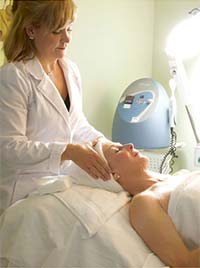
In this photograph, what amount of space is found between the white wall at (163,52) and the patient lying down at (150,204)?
93cm

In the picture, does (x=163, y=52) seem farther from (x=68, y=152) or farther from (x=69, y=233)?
(x=69, y=233)

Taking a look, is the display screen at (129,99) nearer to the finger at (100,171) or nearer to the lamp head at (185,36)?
the lamp head at (185,36)

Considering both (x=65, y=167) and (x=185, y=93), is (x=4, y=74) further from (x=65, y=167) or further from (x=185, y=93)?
(x=185, y=93)

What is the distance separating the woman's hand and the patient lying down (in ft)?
0.22

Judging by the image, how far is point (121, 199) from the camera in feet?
4.15

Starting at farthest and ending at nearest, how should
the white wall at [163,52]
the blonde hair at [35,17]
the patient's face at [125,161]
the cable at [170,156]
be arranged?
the white wall at [163,52] → the cable at [170,156] → the patient's face at [125,161] → the blonde hair at [35,17]

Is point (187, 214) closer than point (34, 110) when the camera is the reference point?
Yes

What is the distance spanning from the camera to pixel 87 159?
1229 millimetres

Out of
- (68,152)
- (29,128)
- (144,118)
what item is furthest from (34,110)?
(144,118)

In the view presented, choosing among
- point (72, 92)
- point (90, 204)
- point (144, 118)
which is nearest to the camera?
point (90, 204)

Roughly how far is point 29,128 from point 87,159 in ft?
0.73

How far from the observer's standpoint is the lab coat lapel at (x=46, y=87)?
1.27 metres

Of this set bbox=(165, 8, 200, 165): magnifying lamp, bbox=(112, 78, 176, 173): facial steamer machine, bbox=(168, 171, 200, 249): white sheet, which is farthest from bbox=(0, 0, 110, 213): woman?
bbox=(165, 8, 200, 165): magnifying lamp

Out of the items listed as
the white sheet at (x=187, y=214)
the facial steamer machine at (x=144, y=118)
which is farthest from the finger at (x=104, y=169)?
A: the facial steamer machine at (x=144, y=118)
